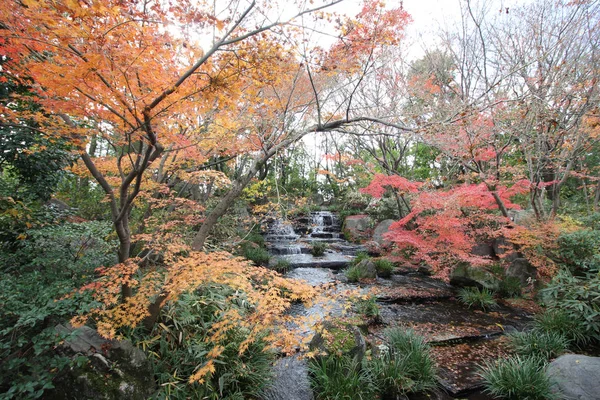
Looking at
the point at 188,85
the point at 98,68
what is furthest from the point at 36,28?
the point at 188,85

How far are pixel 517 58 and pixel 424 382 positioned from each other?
8392mm

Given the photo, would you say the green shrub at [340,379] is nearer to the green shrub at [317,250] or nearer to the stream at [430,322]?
the stream at [430,322]

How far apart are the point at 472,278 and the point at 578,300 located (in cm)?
263

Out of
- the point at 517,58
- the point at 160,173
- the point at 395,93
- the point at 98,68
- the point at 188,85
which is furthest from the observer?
the point at 395,93

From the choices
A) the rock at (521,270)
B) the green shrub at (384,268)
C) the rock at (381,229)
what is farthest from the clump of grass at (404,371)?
the rock at (381,229)

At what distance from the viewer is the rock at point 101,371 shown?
2629 millimetres

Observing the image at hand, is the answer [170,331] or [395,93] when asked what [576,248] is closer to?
[395,93]

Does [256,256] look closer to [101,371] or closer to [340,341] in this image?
[340,341]

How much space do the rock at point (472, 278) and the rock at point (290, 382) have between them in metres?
5.73

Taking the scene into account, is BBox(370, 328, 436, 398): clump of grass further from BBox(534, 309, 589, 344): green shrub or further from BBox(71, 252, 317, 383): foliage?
BBox(534, 309, 589, 344): green shrub

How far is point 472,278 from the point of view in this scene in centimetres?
738

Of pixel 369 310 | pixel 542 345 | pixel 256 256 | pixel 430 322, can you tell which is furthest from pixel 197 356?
pixel 256 256

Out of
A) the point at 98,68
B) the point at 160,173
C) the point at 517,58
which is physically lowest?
the point at 160,173

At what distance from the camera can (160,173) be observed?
6.39m
